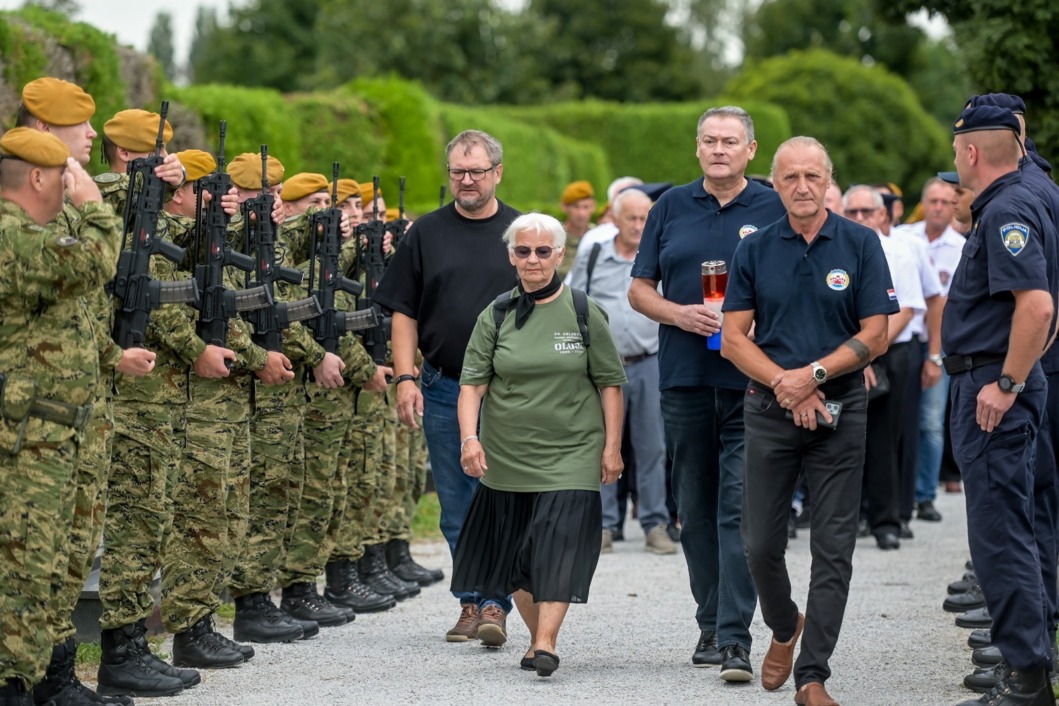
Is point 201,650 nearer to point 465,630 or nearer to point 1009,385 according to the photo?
point 465,630

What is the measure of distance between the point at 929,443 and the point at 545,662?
25.3 ft

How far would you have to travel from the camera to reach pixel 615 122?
46531mm

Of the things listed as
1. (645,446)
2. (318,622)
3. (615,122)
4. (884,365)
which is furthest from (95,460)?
(615,122)

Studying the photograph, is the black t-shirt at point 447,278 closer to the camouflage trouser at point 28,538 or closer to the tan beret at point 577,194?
the camouflage trouser at point 28,538

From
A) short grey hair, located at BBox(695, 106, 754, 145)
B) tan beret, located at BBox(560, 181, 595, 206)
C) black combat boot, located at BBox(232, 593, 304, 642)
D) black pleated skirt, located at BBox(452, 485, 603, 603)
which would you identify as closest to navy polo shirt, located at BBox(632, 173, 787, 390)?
short grey hair, located at BBox(695, 106, 754, 145)

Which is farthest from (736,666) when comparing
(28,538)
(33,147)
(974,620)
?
(33,147)

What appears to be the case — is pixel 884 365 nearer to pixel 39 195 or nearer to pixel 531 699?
pixel 531 699

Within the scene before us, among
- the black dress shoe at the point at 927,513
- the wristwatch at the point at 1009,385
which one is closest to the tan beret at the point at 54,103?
the wristwatch at the point at 1009,385

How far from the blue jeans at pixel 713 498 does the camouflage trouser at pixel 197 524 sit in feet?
6.78

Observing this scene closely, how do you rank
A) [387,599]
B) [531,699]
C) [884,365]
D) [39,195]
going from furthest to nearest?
[884,365] < [387,599] < [531,699] < [39,195]

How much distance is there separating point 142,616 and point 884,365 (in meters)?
6.80

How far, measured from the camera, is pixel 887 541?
467 inches

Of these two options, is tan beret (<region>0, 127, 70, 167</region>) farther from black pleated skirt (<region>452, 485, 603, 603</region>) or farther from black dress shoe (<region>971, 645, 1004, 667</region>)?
black dress shoe (<region>971, 645, 1004, 667</region>)

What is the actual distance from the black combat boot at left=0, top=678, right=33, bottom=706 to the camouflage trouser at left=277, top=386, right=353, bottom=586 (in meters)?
2.78
